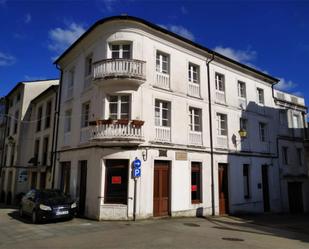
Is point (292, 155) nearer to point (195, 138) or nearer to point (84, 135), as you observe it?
point (195, 138)

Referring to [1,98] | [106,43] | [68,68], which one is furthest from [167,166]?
[1,98]

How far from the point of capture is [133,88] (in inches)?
559

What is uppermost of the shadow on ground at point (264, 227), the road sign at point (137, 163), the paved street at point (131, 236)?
the road sign at point (137, 163)

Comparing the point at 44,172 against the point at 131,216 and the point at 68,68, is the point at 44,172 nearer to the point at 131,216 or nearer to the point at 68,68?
the point at 68,68

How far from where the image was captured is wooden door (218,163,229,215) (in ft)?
55.8

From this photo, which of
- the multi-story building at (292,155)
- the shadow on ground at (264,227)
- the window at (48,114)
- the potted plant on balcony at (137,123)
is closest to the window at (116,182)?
the potted plant on balcony at (137,123)

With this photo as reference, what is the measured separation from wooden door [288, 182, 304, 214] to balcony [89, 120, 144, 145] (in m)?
15.1

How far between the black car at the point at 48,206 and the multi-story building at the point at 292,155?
51.4 ft

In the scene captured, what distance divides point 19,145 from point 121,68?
16356 mm

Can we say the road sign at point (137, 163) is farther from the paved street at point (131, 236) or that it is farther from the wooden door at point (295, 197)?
the wooden door at point (295, 197)

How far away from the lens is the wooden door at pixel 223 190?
1702 cm

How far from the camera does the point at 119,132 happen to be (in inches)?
522

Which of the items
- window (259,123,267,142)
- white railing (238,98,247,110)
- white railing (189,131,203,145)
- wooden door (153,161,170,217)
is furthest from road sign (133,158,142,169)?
window (259,123,267,142)

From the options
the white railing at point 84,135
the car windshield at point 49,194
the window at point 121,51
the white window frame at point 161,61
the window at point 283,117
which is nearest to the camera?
the car windshield at point 49,194
